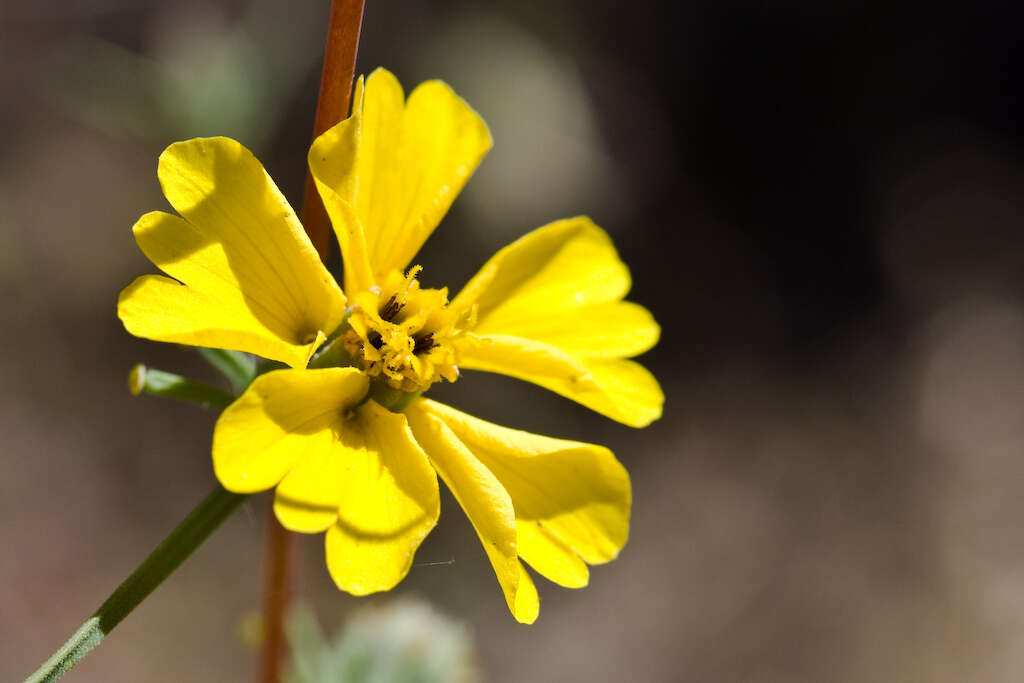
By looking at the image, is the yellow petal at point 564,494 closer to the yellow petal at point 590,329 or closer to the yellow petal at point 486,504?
the yellow petal at point 486,504

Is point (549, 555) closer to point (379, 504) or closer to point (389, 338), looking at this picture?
point (379, 504)

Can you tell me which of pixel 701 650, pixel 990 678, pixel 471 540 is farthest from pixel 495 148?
pixel 990 678

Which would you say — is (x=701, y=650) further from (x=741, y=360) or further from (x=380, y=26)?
(x=380, y=26)

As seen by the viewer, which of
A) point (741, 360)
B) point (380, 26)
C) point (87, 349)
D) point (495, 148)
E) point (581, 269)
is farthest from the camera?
point (741, 360)

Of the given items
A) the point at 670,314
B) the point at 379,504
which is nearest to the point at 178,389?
the point at 379,504

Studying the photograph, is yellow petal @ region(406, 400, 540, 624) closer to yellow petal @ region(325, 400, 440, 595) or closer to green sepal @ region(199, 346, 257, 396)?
yellow petal @ region(325, 400, 440, 595)

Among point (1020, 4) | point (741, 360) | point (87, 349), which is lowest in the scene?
point (87, 349)

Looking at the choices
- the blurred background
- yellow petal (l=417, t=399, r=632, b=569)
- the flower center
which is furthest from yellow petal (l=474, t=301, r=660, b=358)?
the blurred background
